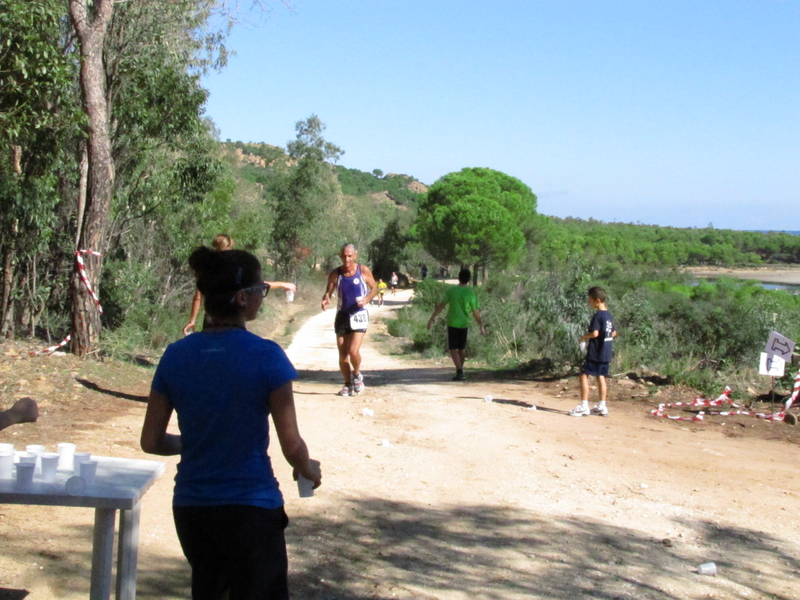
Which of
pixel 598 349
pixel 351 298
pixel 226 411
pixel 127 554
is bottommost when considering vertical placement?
pixel 127 554

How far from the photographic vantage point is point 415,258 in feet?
210

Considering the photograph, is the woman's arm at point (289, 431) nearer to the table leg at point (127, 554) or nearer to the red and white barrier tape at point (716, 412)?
the table leg at point (127, 554)

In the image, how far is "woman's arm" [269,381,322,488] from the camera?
9.01 ft

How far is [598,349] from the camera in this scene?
9.39m

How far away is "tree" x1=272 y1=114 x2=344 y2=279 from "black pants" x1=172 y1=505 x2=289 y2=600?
3685 cm

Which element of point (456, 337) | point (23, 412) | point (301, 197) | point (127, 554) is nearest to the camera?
point (23, 412)

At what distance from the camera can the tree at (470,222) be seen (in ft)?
150

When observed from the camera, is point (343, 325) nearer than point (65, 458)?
No

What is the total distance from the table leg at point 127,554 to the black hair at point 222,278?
1.04 meters

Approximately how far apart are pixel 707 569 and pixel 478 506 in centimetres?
163

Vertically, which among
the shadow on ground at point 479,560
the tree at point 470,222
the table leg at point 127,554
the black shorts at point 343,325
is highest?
the tree at point 470,222

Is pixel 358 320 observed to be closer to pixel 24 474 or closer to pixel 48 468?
pixel 48 468

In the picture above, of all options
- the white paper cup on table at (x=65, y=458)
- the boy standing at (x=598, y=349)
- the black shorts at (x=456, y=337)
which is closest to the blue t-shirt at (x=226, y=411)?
the white paper cup on table at (x=65, y=458)

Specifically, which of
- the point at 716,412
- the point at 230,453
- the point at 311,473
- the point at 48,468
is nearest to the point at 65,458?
the point at 48,468
